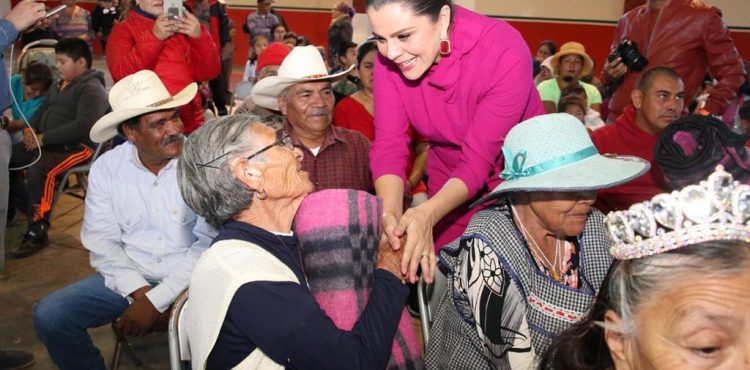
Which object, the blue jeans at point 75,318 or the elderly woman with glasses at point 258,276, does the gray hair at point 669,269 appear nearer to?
the elderly woman with glasses at point 258,276

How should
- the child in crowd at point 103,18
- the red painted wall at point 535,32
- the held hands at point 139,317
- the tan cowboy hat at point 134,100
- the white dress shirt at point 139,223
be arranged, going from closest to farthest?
the held hands at point 139,317 < the white dress shirt at point 139,223 < the tan cowboy hat at point 134,100 < the red painted wall at point 535,32 < the child in crowd at point 103,18

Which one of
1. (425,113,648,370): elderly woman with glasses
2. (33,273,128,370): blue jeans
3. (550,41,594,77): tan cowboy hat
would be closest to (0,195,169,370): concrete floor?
(33,273,128,370): blue jeans

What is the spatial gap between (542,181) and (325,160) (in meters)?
1.78

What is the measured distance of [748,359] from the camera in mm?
1364

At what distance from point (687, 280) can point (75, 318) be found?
2563 mm

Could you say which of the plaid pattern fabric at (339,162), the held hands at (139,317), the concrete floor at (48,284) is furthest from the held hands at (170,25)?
the concrete floor at (48,284)

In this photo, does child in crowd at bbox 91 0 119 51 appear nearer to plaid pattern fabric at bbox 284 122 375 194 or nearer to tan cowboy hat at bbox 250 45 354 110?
tan cowboy hat at bbox 250 45 354 110

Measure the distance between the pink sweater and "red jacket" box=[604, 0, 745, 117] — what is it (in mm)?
2282

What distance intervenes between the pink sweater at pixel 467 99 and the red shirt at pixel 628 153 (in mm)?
1346

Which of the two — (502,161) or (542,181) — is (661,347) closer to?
(542,181)

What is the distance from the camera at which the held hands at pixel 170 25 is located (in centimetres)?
395

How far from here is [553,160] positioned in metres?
2.24

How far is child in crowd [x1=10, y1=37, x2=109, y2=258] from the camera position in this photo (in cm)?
530

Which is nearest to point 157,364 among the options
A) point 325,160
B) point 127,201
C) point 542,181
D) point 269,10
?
point 127,201
